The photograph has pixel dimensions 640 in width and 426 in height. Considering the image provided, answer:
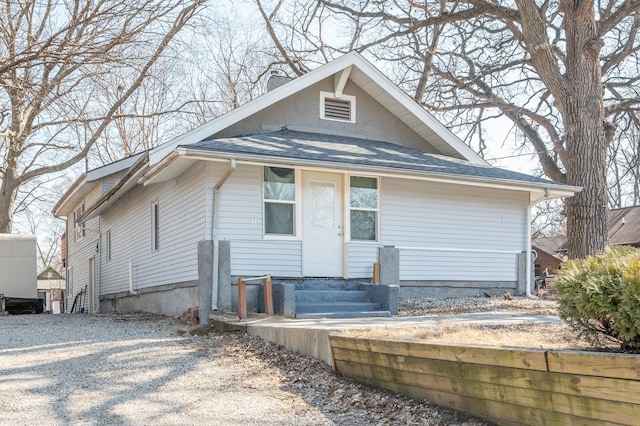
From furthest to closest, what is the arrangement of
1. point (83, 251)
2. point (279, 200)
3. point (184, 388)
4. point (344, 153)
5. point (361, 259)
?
point (83, 251) → point (361, 259) → point (344, 153) → point (279, 200) → point (184, 388)

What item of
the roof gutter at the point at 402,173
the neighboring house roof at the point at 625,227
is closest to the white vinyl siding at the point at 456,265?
the roof gutter at the point at 402,173

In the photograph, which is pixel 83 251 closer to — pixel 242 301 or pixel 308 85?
pixel 308 85

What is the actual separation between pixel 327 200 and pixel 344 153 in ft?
3.09

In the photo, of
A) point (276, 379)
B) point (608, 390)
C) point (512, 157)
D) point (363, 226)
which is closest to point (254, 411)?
point (276, 379)

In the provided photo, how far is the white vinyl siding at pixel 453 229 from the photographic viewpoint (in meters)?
12.9

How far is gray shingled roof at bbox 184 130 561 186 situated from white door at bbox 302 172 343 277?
2.11ft

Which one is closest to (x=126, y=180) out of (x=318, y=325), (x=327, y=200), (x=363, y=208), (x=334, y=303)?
(x=327, y=200)

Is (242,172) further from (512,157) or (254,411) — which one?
(512,157)

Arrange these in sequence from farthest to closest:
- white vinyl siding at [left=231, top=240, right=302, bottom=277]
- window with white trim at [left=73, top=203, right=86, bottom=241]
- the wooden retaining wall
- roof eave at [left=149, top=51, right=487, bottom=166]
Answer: window with white trim at [left=73, top=203, right=86, bottom=241] → roof eave at [left=149, top=51, right=487, bottom=166] → white vinyl siding at [left=231, top=240, right=302, bottom=277] → the wooden retaining wall

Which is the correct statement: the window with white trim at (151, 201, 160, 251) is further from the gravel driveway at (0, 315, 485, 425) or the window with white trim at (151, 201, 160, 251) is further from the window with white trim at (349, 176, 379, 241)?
the gravel driveway at (0, 315, 485, 425)

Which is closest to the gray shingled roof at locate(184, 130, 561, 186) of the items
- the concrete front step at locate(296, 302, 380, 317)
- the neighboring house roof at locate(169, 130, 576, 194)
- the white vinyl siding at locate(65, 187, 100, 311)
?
the neighboring house roof at locate(169, 130, 576, 194)

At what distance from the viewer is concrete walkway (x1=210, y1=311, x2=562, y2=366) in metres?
7.06

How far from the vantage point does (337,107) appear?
1412cm

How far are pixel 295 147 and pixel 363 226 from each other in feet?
6.81
